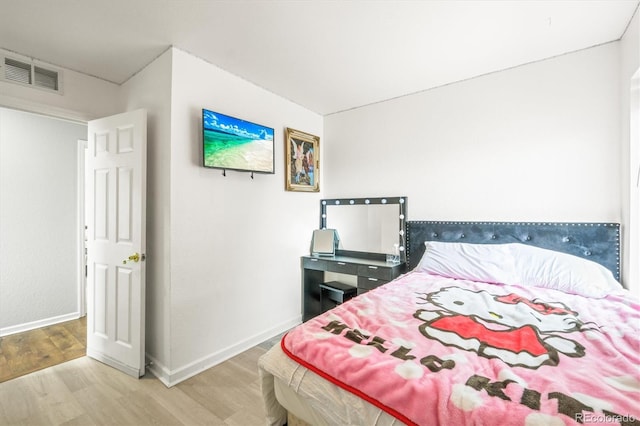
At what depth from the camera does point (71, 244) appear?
339 cm

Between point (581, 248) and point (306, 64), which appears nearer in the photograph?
point (581, 248)

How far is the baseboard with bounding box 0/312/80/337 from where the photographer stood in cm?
295

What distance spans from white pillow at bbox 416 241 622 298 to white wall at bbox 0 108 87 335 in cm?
407

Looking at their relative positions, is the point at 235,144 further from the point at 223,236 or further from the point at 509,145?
the point at 509,145

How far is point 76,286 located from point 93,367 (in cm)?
156

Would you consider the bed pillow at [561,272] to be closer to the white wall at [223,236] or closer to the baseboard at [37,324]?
the white wall at [223,236]

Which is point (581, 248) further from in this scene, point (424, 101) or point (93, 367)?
point (93, 367)

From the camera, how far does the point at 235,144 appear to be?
8.34ft

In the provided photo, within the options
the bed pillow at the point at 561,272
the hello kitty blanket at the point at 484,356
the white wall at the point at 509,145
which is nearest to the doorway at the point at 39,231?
the hello kitty blanket at the point at 484,356

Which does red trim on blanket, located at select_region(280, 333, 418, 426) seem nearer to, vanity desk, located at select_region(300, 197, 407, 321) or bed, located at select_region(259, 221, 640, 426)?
bed, located at select_region(259, 221, 640, 426)

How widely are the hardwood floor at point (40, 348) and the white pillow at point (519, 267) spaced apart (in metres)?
3.40

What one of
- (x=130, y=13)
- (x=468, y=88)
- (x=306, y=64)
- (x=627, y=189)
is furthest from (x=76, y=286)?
(x=627, y=189)

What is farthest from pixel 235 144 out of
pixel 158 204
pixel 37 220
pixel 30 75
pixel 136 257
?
pixel 37 220

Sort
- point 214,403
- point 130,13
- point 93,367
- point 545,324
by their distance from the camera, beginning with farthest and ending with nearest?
point 93,367 < point 214,403 < point 130,13 < point 545,324
